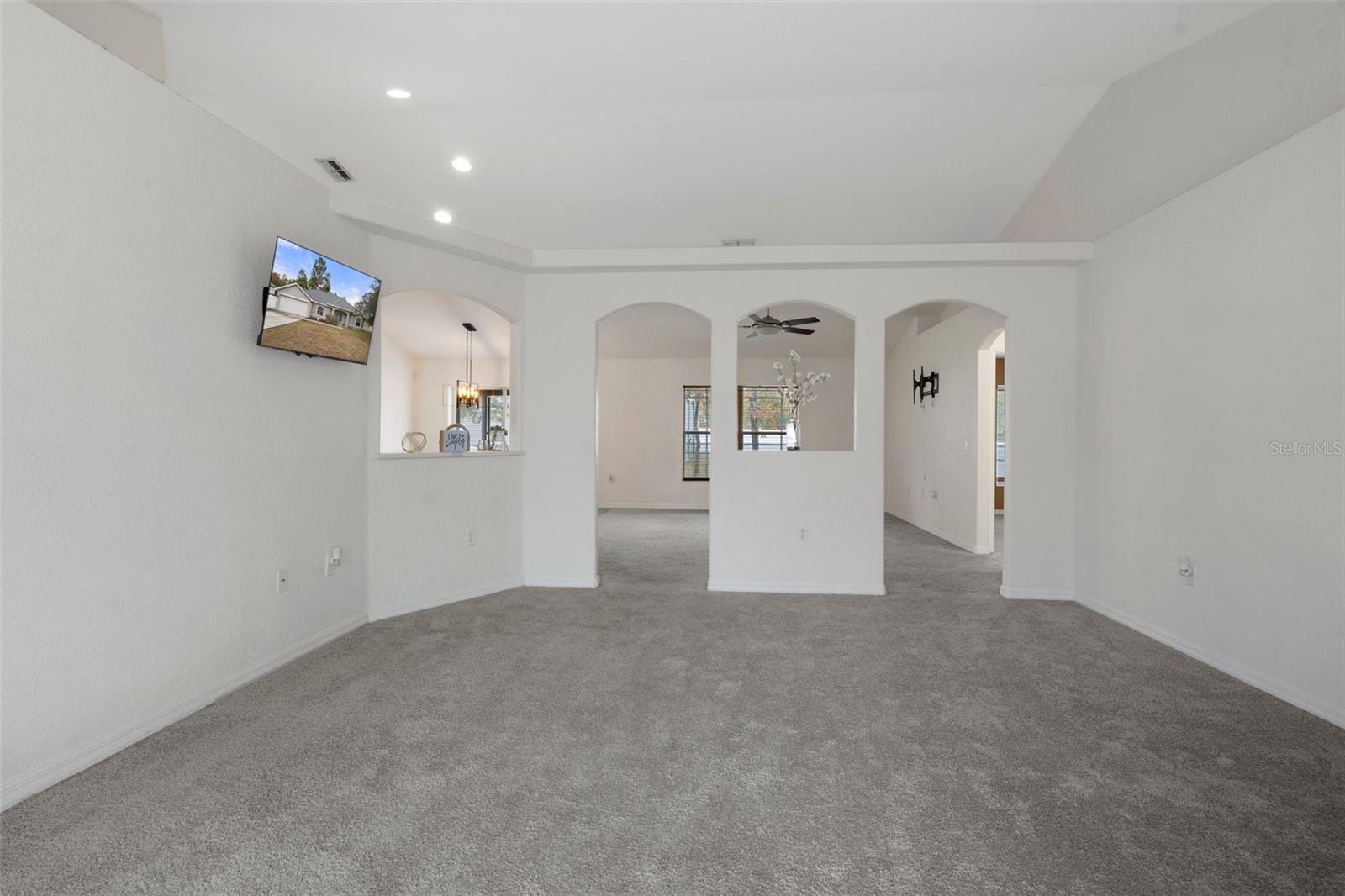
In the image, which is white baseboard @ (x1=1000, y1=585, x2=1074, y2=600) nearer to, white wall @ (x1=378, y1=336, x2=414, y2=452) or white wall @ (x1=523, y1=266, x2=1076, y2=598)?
A: white wall @ (x1=523, y1=266, x2=1076, y2=598)

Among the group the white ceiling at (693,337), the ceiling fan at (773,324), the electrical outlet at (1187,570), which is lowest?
the electrical outlet at (1187,570)

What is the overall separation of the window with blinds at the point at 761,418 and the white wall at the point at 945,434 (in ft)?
6.21

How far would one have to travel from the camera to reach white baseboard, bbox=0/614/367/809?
7.00ft

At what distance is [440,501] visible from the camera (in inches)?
182

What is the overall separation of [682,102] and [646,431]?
7.71 meters

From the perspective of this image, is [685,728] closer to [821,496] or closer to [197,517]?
[197,517]

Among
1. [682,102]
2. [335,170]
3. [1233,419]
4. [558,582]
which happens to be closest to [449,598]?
[558,582]

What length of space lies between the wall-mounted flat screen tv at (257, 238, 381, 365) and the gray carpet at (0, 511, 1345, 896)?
1.72 m

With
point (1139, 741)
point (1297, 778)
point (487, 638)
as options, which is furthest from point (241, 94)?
point (1297, 778)

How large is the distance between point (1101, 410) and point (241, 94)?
240 inches

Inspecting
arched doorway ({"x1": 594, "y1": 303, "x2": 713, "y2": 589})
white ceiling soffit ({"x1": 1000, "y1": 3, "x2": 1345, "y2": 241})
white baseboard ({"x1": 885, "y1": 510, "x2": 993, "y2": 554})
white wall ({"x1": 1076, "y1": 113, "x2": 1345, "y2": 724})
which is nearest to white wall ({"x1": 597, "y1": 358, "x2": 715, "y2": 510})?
arched doorway ({"x1": 594, "y1": 303, "x2": 713, "y2": 589})

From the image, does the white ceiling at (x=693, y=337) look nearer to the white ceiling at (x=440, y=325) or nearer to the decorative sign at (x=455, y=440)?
the white ceiling at (x=440, y=325)

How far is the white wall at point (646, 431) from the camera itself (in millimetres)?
11516

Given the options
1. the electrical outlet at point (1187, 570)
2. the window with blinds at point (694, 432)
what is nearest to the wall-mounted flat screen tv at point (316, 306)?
the electrical outlet at point (1187, 570)
